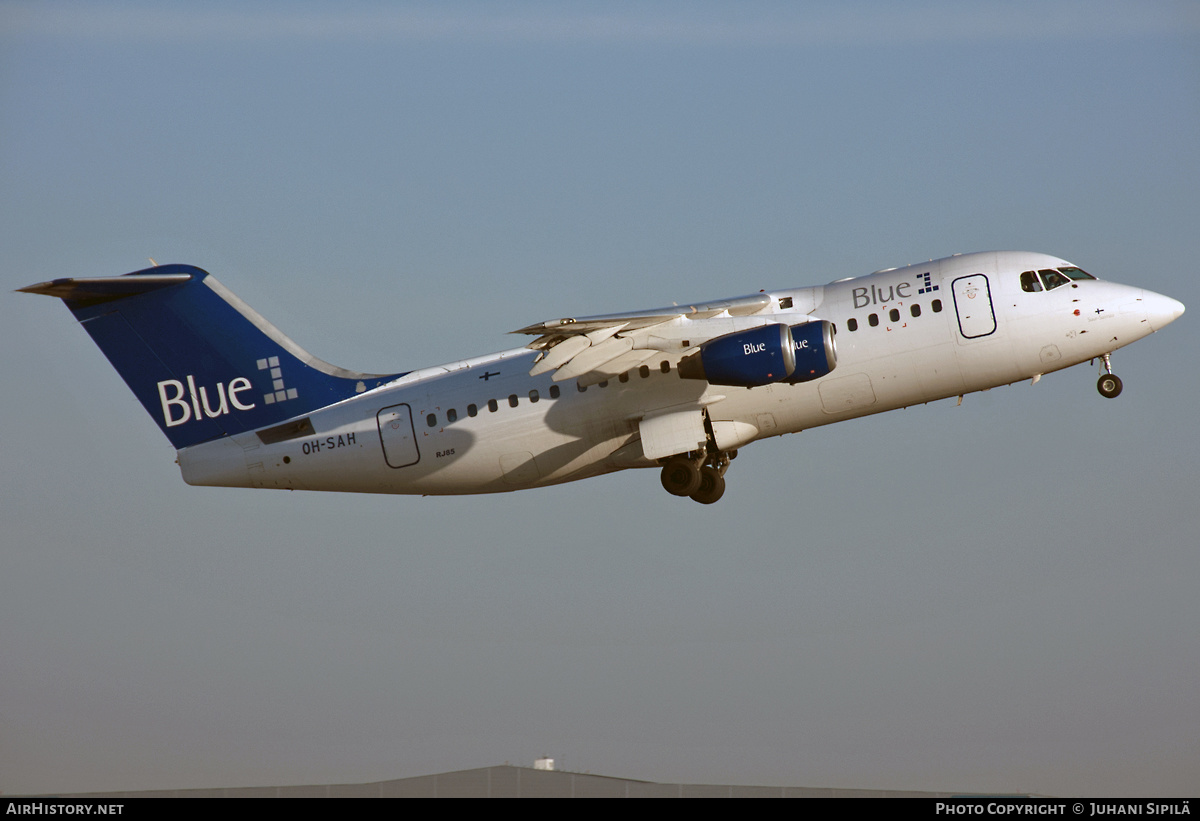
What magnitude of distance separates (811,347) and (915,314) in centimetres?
238

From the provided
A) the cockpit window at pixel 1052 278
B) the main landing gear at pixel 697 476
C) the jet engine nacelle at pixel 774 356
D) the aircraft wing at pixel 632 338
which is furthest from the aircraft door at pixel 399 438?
the cockpit window at pixel 1052 278

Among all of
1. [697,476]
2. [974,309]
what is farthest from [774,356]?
[974,309]

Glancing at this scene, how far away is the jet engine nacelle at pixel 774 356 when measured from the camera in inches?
1108

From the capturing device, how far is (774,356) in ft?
92.3

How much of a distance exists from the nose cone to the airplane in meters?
0.04

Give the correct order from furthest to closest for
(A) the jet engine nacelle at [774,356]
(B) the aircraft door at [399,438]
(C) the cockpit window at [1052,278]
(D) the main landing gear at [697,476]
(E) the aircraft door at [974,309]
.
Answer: (B) the aircraft door at [399,438] < (D) the main landing gear at [697,476] < (C) the cockpit window at [1052,278] < (E) the aircraft door at [974,309] < (A) the jet engine nacelle at [774,356]

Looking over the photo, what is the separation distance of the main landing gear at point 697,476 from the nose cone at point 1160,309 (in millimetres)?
8776

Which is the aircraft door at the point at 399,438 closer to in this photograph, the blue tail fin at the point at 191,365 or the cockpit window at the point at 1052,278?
the blue tail fin at the point at 191,365

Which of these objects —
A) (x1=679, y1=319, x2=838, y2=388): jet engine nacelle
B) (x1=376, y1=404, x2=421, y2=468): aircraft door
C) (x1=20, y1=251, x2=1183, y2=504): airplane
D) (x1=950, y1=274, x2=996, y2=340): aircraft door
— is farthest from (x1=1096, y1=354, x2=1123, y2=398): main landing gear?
(x1=376, y1=404, x2=421, y2=468): aircraft door

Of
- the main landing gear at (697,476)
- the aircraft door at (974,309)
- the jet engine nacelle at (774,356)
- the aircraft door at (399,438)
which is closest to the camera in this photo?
the jet engine nacelle at (774,356)

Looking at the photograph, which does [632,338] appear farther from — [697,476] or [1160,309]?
[1160,309]

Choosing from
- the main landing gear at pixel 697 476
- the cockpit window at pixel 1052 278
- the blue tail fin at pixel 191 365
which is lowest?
the main landing gear at pixel 697 476

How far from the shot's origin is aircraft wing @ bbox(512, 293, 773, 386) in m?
29.0
